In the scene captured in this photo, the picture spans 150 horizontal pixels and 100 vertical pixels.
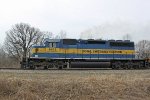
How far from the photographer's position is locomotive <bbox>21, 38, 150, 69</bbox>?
1368 inches

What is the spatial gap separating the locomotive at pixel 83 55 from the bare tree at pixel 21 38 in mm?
41934

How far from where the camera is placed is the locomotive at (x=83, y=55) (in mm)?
34750

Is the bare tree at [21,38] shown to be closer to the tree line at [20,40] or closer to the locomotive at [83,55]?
the tree line at [20,40]

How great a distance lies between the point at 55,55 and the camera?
35.5m

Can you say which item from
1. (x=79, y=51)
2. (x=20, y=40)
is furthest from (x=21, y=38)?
(x=79, y=51)

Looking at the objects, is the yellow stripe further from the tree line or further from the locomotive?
the tree line

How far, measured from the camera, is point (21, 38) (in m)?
84.6

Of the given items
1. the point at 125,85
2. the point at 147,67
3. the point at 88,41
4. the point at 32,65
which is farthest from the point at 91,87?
the point at 147,67

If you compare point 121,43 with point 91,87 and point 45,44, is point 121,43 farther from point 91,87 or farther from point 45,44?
point 91,87

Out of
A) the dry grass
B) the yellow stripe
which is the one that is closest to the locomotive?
the yellow stripe

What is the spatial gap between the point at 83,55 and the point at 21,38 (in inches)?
1998

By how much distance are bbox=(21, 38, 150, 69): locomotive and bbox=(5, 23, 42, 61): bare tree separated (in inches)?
1651

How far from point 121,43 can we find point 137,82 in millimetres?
18283

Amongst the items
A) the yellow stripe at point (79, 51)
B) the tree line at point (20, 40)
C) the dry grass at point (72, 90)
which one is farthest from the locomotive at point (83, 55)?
the tree line at point (20, 40)
